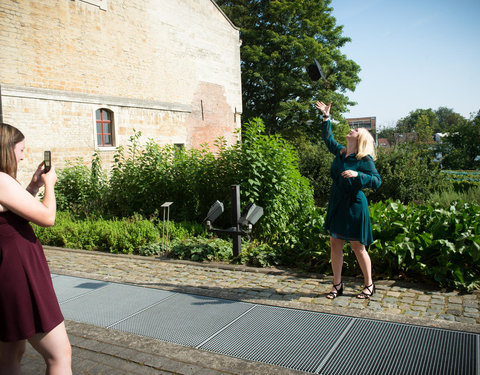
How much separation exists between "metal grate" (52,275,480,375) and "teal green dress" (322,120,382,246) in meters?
0.93

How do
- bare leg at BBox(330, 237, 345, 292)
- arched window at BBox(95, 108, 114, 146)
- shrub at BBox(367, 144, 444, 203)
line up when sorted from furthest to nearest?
1. arched window at BBox(95, 108, 114, 146)
2. shrub at BBox(367, 144, 444, 203)
3. bare leg at BBox(330, 237, 345, 292)

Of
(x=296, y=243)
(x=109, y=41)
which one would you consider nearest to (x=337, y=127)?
(x=109, y=41)

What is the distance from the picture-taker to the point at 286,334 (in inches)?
146

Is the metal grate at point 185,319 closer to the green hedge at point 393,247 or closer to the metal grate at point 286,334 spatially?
the metal grate at point 286,334

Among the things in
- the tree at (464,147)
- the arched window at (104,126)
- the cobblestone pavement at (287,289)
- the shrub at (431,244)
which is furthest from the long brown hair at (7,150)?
the tree at (464,147)

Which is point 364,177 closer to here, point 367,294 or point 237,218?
point 367,294

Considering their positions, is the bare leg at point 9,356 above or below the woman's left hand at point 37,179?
below

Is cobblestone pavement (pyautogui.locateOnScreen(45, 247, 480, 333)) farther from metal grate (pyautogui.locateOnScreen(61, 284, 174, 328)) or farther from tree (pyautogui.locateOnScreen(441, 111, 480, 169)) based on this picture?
tree (pyautogui.locateOnScreen(441, 111, 480, 169))

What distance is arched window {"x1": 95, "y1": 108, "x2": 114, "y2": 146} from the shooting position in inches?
627

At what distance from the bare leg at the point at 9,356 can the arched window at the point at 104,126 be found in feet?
47.9

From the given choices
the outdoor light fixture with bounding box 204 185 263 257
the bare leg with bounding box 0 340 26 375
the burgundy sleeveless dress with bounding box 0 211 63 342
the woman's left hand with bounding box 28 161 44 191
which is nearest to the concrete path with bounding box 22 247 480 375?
the outdoor light fixture with bounding box 204 185 263 257

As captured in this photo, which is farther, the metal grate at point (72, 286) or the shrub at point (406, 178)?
the shrub at point (406, 178)

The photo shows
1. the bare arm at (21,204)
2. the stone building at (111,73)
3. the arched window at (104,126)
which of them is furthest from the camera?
the arched window at (104,126)

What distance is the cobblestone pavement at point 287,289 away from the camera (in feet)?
13.2
